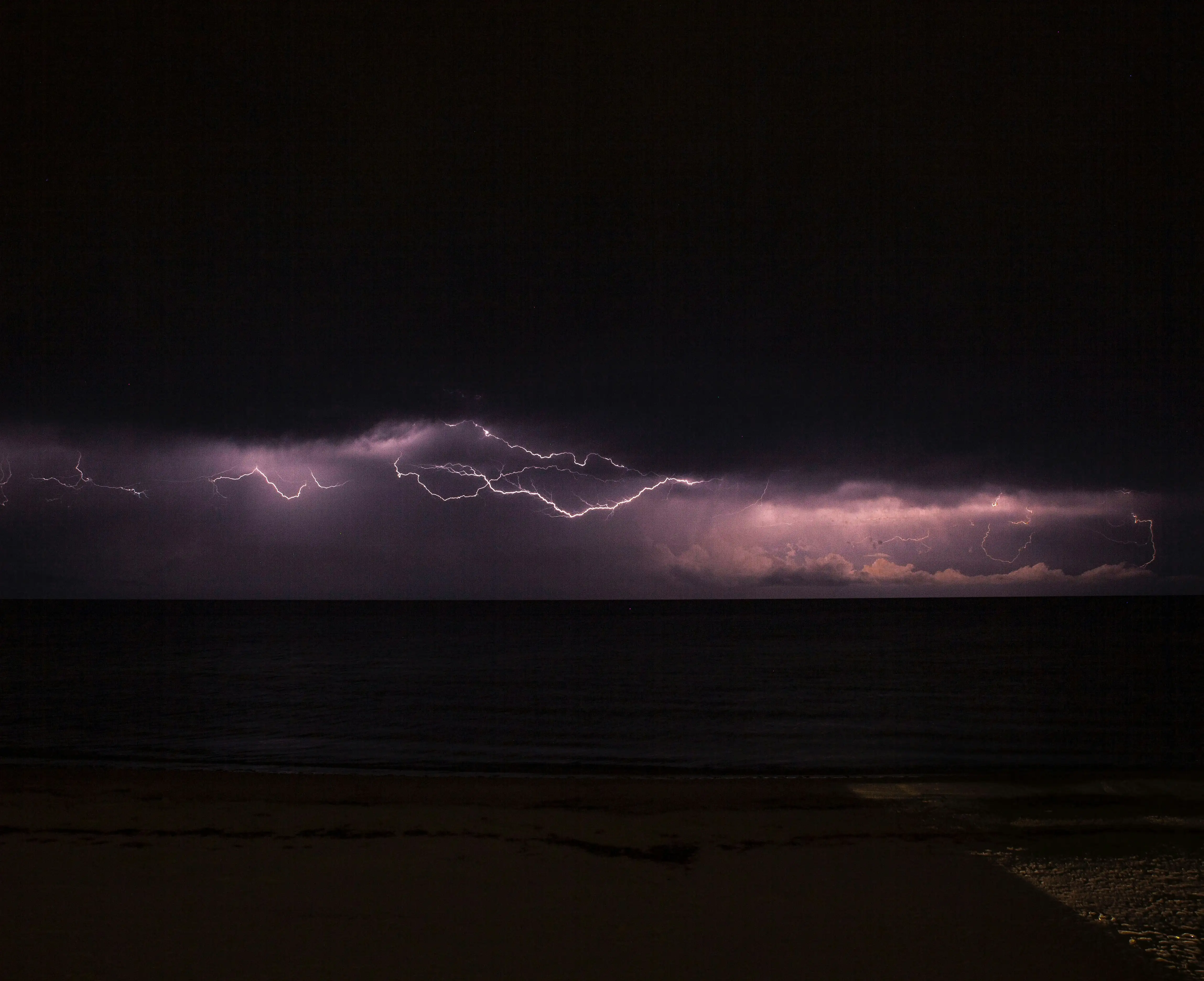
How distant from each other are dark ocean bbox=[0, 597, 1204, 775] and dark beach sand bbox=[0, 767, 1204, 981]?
15.5 feet

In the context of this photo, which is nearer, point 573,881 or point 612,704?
point 573,881

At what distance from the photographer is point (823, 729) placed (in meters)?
18.1

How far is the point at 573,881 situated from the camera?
19.6 feet

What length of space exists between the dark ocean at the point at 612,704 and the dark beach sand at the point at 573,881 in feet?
15.5

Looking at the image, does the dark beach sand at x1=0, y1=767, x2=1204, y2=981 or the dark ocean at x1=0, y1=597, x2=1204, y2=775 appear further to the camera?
the dark ocean at x1=0, y1=597, x2=1204, y2=775

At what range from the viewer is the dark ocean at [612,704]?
14.9m

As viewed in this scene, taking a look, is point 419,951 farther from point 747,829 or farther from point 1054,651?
point 1054,651

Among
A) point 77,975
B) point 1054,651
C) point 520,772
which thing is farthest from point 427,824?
point 1054,651

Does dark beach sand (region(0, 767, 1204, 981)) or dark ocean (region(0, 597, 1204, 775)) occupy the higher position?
dark beach sand (region(0, 767, 1204, 981))

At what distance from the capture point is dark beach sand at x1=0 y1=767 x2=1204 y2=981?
4527 millimetres

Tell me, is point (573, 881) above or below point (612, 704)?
above

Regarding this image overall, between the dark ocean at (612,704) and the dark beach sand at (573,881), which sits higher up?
the dark beach sand at (573,881)

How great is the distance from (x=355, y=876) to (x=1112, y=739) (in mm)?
17291

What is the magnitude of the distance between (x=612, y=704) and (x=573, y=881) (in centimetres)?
1732
